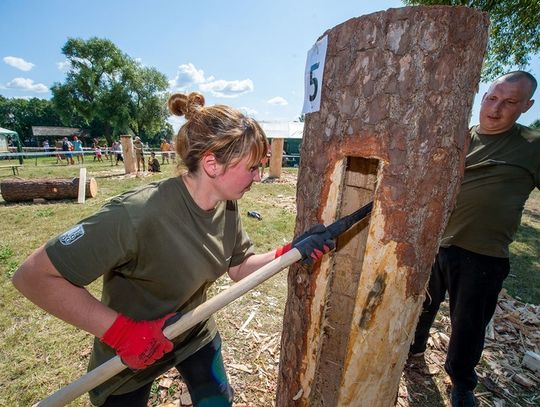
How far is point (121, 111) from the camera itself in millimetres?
39562

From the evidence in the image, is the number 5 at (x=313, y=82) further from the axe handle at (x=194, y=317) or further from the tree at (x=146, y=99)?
the tree at (x=146, y=99)

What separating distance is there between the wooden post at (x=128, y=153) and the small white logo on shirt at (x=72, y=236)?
12.0m

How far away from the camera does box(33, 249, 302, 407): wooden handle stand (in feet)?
3.94

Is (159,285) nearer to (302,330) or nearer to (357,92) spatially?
(302,330)

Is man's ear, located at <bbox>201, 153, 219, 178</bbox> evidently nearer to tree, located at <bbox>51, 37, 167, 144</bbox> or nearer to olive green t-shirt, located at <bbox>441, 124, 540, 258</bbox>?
olive green t-shirt, located at <bbox>441, 124, 540, 258</bbox>

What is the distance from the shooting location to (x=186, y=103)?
1589mm

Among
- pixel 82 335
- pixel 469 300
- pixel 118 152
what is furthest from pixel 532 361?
pixel 118 152

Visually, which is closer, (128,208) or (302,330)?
(128,208)

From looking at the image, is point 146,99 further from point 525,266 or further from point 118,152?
point 525,266

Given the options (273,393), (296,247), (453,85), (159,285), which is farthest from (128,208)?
(273,393)

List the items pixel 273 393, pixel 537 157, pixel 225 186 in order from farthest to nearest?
pixel 273 393, pixel 537 157, pixel 225 186

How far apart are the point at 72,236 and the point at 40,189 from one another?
9.03 m

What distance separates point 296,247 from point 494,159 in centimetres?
191

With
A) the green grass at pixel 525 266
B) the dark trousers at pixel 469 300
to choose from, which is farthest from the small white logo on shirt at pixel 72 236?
the green grass at pixel 525 266
